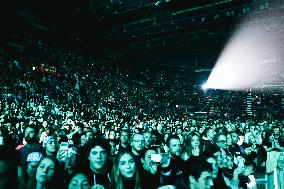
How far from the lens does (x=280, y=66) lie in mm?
23547

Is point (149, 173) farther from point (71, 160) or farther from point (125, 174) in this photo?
point (71, 160)

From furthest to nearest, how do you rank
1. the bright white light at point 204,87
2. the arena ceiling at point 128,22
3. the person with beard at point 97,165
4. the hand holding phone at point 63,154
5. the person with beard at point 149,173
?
the bright white light at point 204,87 < the arena ceiling at point 128,22 < the hand holding phone at point 63,154 < the person with beard at point 149,173 < the person with beard at point 97,165

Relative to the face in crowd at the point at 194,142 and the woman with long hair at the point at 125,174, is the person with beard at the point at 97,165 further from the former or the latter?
the face in crowd at the point at 194,142

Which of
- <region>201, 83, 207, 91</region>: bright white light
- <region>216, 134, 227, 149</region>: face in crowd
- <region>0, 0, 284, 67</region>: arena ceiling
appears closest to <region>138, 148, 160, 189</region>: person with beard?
<region>216, 134, 227, 149</region>: face in crowd

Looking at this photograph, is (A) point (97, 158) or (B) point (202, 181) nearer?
(B) point (202, 181)

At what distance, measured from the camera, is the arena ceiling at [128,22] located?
1053 cm

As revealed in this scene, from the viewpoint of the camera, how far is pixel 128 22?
12.4 meters

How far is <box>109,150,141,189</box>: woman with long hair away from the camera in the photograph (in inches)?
Result: 120

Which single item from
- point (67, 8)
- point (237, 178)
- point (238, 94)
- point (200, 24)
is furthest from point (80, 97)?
point (238, 94)

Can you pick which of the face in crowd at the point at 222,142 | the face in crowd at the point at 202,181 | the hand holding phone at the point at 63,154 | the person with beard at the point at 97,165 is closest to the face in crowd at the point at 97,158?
the person with beard at the point at 97,165

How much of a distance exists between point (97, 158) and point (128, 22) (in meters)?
10.0

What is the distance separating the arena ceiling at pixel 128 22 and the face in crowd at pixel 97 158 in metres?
8.25

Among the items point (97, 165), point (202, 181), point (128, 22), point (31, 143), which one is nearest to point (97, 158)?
point (97, 165)

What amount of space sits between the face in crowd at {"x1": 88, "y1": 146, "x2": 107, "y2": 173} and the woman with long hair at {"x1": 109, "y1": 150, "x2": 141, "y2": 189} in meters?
0.19
